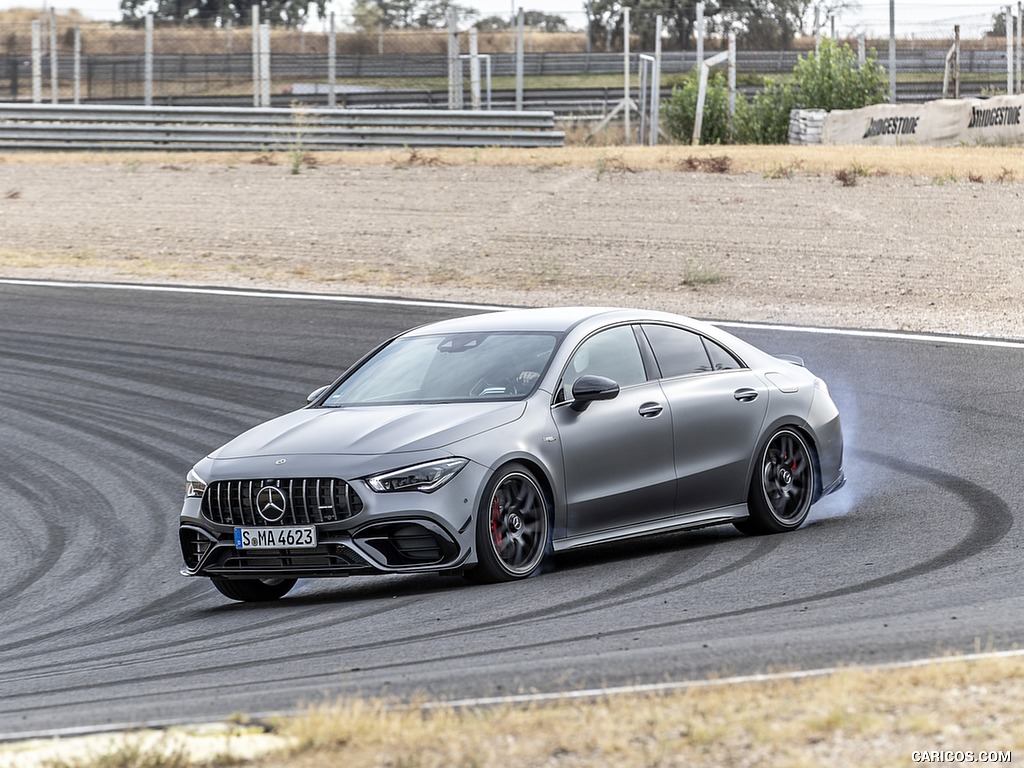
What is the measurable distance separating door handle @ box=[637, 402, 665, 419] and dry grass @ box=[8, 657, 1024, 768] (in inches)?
149

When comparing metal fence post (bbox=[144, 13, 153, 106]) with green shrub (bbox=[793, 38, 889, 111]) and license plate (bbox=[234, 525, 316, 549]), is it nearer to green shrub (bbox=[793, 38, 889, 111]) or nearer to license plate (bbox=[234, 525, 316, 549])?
green shrub (bbox=[793, 38, 889, 111])

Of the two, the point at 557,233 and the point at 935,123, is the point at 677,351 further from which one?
the point at 935,123

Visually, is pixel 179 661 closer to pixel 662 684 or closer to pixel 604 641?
pixel 604 641

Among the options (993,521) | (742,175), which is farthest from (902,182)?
(993,521)

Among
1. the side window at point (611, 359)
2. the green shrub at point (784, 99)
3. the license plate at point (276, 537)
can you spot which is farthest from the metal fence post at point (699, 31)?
the license plate at point (276, 537)

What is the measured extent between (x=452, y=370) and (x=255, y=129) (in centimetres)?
2365

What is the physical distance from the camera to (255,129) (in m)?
31.8

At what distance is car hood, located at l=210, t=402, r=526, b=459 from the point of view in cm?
823

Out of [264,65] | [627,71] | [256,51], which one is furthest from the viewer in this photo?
[627,71]

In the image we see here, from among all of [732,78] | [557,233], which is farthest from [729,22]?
[557,233]

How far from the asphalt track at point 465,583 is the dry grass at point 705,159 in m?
11.1

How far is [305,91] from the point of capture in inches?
2056

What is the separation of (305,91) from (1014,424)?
4253 centimetres

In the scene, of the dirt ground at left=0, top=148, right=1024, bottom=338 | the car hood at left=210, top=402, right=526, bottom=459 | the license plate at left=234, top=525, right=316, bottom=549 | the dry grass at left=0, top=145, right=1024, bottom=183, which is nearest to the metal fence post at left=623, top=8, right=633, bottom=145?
the dry grass at left=0, top=145, right=1024, bottom=183
